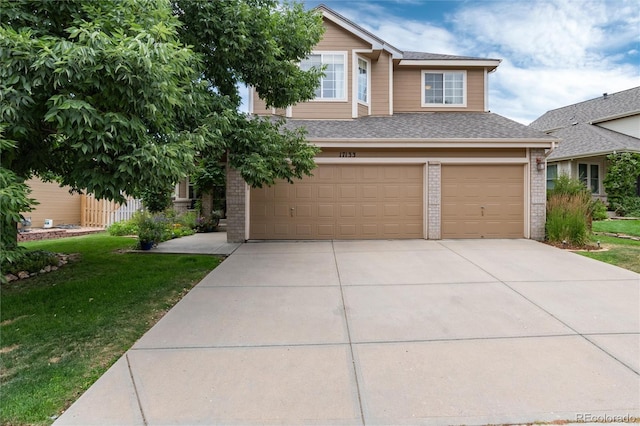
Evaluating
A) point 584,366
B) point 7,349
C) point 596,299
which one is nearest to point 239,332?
point 7,349

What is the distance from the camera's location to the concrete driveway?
8.13ft

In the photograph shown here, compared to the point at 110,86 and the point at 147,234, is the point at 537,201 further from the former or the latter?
the point at 147,234

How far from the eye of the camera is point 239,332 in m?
3.78

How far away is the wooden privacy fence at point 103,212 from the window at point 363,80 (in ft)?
32.2

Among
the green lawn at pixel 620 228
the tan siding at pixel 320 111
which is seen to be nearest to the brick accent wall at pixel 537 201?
the green lawn at pixel 620 228


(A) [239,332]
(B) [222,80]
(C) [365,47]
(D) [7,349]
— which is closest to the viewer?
(D) [7,349]

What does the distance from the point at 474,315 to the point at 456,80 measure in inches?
459

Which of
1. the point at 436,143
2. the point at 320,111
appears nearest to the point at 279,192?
the point at 320,111

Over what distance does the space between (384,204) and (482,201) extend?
299cm

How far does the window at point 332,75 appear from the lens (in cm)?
1180

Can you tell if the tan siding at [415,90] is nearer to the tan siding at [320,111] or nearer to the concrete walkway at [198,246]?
the tan siding at [320,111]

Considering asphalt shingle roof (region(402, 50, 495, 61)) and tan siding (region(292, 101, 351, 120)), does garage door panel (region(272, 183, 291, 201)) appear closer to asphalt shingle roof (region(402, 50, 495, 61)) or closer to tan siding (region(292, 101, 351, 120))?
tan siding (region(292, 101, 351, 120))

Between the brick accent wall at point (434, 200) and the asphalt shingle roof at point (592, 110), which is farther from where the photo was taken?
the asphalt shingle roof at point (592, 110)

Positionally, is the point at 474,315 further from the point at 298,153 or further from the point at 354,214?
the point at 354,214
